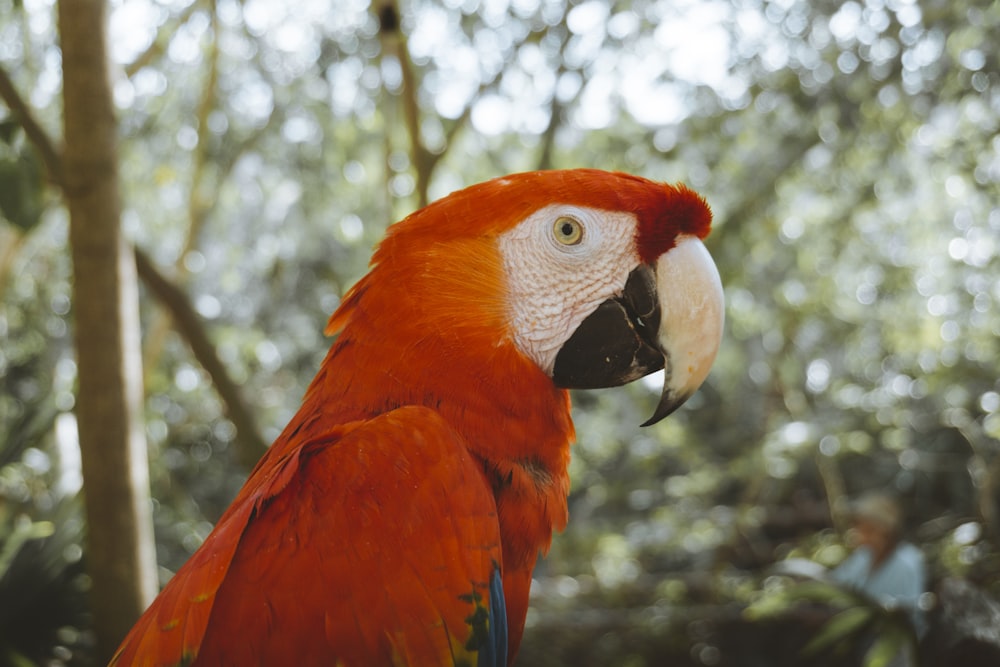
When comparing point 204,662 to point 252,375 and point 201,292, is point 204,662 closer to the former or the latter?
point 252,375

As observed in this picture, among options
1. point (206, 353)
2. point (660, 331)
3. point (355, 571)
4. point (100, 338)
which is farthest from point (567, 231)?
point (206, 353)

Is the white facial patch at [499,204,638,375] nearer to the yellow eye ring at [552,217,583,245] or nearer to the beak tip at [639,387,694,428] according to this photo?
the yellow eye ring at [552,217,583,245]

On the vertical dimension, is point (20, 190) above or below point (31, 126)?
below

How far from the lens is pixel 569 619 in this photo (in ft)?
14.9

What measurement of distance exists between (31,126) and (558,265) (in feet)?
4.50

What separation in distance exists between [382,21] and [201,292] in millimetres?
3658

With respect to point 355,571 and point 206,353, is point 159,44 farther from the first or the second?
point 355,571

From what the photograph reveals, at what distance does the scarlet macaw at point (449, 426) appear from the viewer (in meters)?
0.98

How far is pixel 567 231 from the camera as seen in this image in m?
1.22

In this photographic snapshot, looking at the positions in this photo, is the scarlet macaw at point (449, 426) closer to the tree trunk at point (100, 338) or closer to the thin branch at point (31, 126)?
the tree trunk at point (100, 338)

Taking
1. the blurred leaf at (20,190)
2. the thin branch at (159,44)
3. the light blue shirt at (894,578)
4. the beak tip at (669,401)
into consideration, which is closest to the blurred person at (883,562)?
the light blue shirt at (894,578)

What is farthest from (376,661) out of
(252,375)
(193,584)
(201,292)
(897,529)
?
(201,292)

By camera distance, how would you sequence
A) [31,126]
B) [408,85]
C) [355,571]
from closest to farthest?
[355,571], [31,126], [408,85]

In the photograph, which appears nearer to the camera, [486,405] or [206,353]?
[486,405]
